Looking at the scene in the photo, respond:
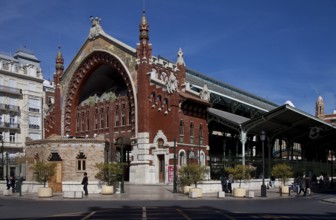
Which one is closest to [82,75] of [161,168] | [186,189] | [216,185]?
[161,168]

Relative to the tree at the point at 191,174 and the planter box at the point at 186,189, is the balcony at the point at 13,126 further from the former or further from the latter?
the planter box at the point at 186,189

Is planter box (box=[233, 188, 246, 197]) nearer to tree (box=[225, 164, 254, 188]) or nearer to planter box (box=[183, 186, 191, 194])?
planter box (box=[183, 186, 191, 194])

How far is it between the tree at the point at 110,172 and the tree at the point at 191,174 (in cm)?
516

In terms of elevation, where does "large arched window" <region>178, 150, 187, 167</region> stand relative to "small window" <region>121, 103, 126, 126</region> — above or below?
below

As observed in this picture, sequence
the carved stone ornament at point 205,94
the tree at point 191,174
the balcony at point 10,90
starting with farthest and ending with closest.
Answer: the balcony at point 10,90 → the carved stone ornament at point 205,94 → the tree at point 191,174

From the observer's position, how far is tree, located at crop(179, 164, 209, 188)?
122 ft

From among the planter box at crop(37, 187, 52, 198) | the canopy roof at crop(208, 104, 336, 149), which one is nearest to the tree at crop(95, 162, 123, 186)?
the planter box at crop(37, 187, 52, 198)

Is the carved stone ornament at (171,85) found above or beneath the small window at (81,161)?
above

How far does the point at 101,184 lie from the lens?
38.5 meters

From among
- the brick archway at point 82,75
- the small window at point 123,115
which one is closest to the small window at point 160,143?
the small window at point 123,115

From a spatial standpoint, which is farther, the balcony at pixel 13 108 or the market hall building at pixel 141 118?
the balcony at pixel 13 108

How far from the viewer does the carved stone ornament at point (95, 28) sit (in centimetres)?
6234

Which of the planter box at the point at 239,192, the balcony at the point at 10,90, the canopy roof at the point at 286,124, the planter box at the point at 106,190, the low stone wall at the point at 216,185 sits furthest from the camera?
the balcony at the point at 10,90

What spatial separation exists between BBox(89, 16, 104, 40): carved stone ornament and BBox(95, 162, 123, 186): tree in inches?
1125
